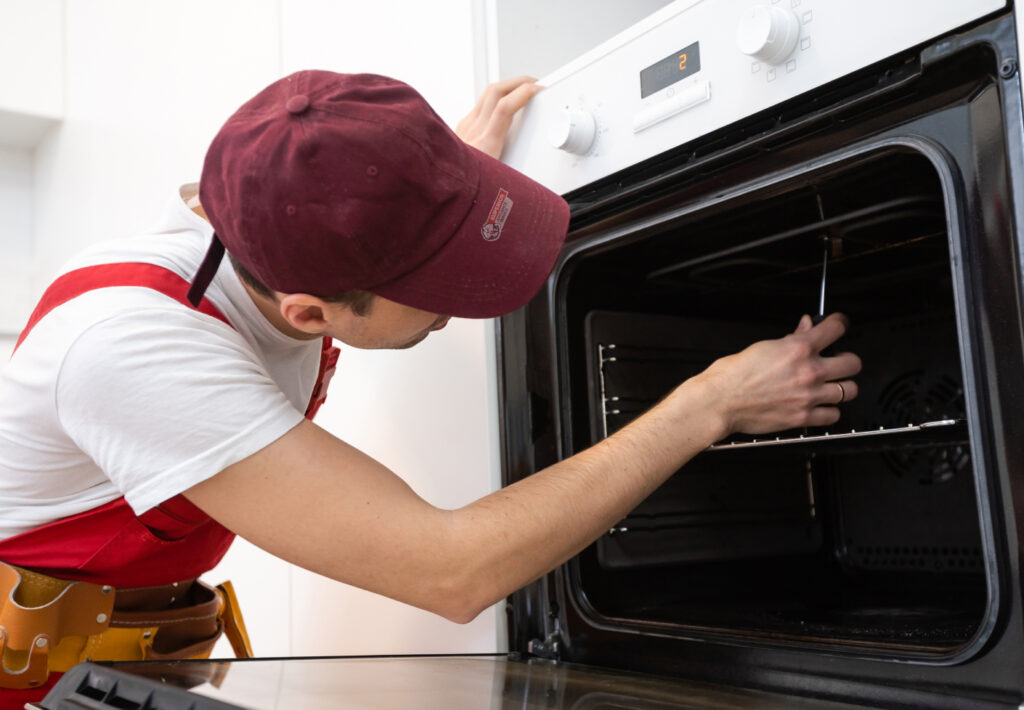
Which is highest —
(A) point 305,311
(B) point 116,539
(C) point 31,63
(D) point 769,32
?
(C) point 31,63

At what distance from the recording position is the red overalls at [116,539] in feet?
2.94

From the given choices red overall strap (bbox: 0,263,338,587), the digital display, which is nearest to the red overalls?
red overall strap (bbox: 0,263,338,587)

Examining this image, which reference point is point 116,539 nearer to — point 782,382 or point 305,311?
point 305,311

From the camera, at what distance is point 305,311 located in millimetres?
858

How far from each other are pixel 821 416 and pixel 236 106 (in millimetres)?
1304

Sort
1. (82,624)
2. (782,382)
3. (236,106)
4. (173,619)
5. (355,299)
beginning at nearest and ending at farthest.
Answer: (355,299)
(782,382)
(82,624)
(173,619)
(236,106)

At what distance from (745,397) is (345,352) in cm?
74

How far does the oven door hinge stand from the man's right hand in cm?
33

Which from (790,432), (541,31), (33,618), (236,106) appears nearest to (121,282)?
(33,618)

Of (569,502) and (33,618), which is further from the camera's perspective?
(33,618)

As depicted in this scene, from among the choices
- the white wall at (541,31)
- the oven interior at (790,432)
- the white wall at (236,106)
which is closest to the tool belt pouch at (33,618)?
the white wall at (236,106)

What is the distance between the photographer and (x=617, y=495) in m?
0.84

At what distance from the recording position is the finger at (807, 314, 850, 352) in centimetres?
97

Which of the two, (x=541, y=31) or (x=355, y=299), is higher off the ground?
(x=541, y=31)
